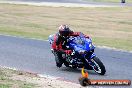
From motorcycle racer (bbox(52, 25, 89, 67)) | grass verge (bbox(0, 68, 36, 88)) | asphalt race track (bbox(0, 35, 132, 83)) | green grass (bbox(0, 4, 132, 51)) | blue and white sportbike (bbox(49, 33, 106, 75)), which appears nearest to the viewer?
grass verge (bbox(0, 68, 36, 88))

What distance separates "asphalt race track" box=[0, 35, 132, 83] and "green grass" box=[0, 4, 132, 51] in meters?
2.93

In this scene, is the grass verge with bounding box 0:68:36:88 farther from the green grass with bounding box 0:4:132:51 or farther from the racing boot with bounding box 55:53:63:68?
the green grass with bounding box 0:4:132:51

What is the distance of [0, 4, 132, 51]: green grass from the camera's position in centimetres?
2542

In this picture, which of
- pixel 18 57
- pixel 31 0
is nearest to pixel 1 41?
pixel 18 57

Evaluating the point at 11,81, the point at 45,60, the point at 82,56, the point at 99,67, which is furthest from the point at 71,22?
the point at 11,81

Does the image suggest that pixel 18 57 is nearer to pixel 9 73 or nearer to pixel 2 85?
pixel 9 73

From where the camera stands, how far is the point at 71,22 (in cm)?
3409

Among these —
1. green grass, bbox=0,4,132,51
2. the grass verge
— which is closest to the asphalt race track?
the grass verge

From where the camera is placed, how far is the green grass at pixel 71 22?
2542 centimetres

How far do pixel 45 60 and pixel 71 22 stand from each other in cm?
1829

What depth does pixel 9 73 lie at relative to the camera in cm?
1262

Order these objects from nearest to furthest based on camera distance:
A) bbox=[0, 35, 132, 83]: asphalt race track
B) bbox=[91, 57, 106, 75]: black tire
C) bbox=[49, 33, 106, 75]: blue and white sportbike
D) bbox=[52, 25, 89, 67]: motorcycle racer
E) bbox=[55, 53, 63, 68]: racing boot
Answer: bbox=[91, 57, 106, 75]: black tire, bbox=[49, 33, 106, 75]: blue and white sportbike, bbox=[0, 35, 132, 83]: asphalt race track, bbox=[52, 25, 89, 67]: motorcycle racer, bbox=[55, 53, 63, 68]: racing boot

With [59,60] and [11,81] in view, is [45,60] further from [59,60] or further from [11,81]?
[11,81]

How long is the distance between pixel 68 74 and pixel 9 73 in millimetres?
1793
